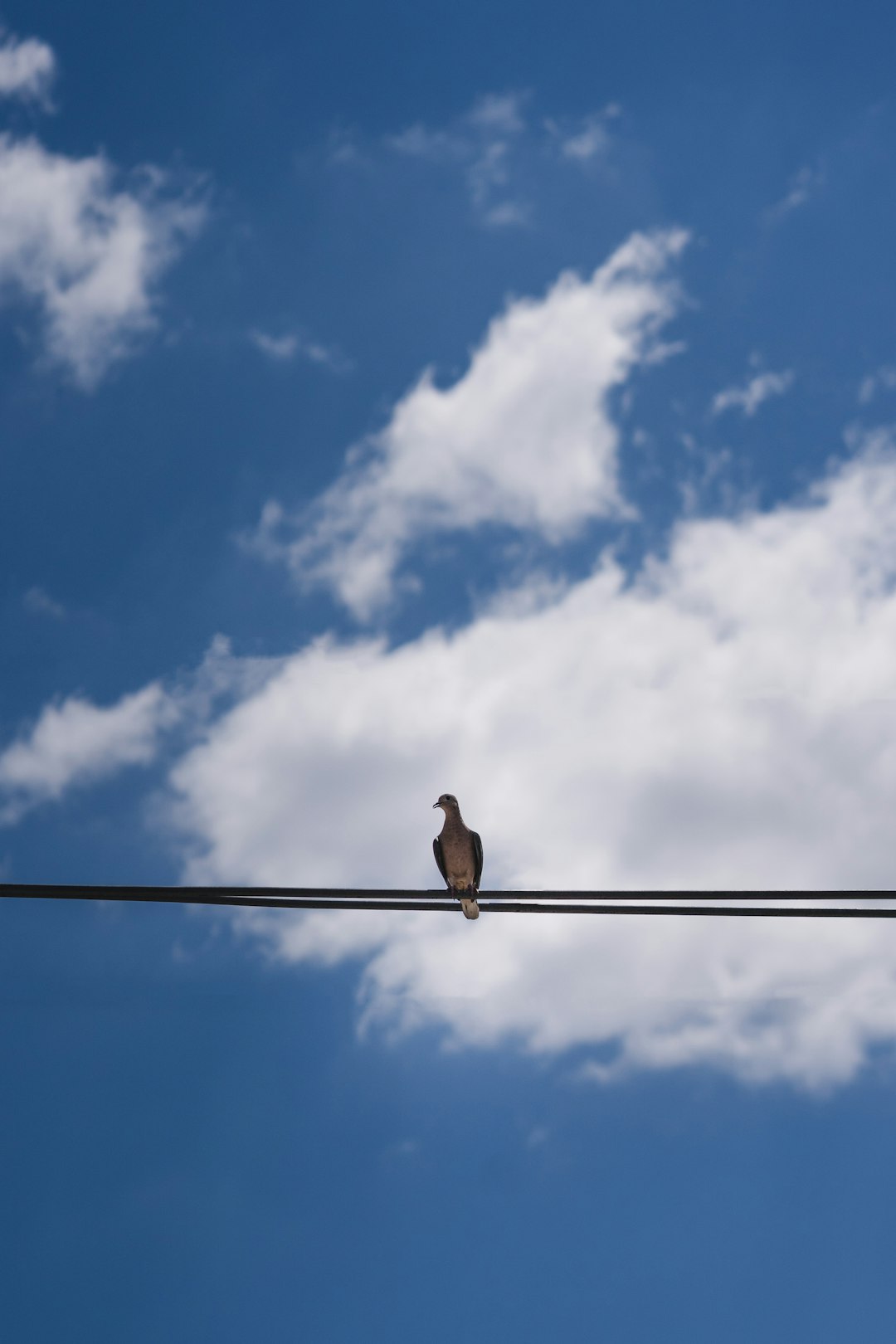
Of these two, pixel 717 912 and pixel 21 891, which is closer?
A: pixel 21 891

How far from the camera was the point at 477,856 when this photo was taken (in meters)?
14.2

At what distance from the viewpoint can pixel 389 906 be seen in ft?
23.1

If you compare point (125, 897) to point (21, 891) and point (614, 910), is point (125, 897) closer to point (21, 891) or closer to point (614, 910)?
point (21, 891)

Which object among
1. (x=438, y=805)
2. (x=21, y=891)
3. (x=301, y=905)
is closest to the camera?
(x=21, y=891)

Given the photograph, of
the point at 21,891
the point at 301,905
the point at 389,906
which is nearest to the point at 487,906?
the point at 389,906

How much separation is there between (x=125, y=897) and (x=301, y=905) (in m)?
0.90

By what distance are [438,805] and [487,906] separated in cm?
730

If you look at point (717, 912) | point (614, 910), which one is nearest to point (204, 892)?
point (614, 910)

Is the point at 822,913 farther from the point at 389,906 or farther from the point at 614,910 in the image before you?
the point at 389,906

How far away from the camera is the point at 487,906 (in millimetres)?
6961

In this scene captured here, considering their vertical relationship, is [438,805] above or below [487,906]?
above

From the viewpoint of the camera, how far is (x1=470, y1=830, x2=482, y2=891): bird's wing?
553 inches

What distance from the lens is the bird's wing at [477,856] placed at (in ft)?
46.1

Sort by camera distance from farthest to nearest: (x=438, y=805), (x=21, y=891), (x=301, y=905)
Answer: (x=438, y=805) < (x=301, y=905) < (x=21, y=891)
